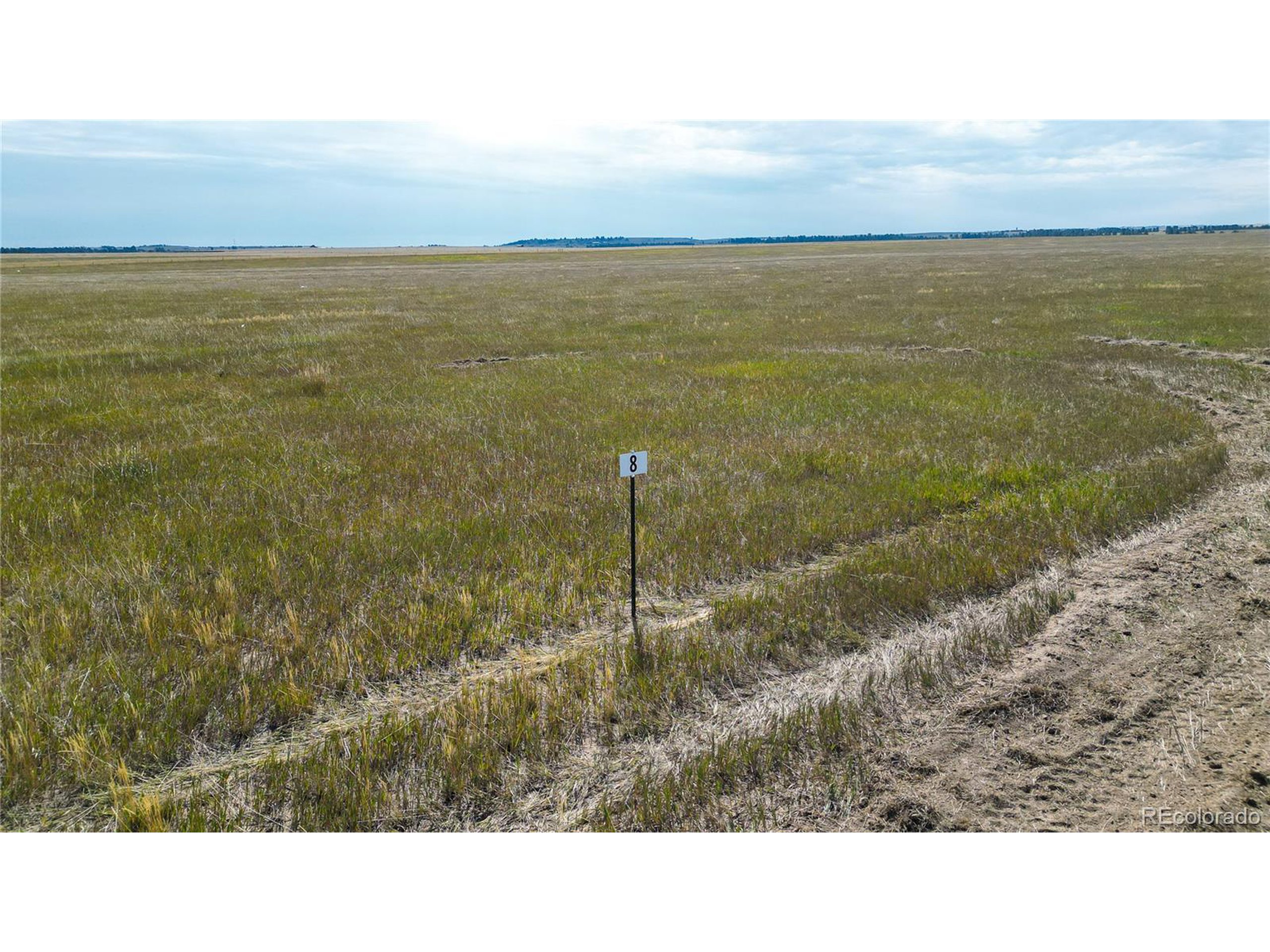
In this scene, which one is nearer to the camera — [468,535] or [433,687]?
[433,687]

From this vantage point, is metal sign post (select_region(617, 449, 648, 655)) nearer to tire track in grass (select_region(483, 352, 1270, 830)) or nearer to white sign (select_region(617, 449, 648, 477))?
white sign (select_region(617, 449, 648, 477))

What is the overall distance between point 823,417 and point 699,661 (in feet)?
30.0

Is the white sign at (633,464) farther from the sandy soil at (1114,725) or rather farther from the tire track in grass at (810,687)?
the sandy soil at (1114,725)

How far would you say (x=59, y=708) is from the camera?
4965 mm

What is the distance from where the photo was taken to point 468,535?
→ 27.0 feet

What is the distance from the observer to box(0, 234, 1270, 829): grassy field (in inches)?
184

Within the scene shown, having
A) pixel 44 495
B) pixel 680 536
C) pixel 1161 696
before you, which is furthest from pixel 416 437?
pixel 1161 696
